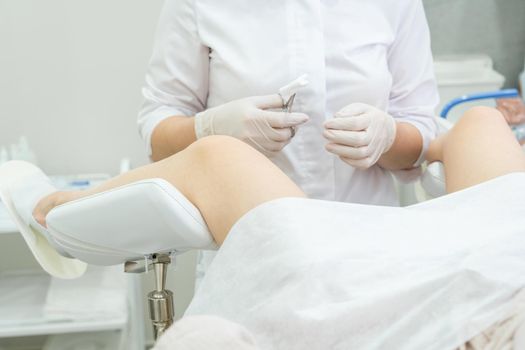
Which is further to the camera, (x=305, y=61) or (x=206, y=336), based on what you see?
(x=305, y=61)

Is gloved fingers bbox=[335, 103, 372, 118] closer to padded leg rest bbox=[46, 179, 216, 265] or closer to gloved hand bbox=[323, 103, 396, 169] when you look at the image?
gloved hand bbox=[323, 103, 396, 169]

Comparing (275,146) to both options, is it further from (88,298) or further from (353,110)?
(88,298)

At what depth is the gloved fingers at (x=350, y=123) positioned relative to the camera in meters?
1.31

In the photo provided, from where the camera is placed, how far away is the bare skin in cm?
103

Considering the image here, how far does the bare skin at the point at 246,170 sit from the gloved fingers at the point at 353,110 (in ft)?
0.52

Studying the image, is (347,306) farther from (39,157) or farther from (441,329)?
(39,157)

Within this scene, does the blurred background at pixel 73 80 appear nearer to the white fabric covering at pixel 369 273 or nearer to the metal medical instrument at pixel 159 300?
the metal medical instrument at pixel 159 300

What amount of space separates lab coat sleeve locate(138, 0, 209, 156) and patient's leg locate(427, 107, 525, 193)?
1.69 feet

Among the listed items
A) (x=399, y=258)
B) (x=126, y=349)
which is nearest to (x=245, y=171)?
(x=399, y=258)

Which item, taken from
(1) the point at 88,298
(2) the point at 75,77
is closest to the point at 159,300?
(1) the point at 88,298

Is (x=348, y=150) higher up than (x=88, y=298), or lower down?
higher up

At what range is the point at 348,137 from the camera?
131 centimetres

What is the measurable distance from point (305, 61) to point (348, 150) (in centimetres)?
21

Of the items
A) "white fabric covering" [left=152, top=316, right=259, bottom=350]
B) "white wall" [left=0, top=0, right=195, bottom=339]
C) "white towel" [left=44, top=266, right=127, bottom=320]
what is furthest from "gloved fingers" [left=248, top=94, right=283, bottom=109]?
"white wall" [left=0, top=0, right=195, bottom=339]
